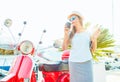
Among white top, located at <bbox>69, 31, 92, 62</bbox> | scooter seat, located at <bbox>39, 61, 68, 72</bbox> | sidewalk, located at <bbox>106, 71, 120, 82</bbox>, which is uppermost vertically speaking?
white top, located at <bbox>69, 31, 92, 62</bbox>

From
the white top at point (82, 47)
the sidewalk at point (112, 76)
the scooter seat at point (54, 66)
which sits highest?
the white top at point (82, 47)

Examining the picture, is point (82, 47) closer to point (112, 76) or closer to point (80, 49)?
point (80, 49)

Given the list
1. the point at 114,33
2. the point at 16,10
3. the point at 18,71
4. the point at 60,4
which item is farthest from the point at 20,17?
the point at 114,33

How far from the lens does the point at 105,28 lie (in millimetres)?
4809

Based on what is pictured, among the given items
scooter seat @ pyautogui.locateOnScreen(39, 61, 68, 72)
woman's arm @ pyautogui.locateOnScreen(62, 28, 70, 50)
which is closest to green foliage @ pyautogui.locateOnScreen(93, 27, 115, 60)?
scooter seat @ pyautogui.locateOnScreen(39, 61, 68, 72)

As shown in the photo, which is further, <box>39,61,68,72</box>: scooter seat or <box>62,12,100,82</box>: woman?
<box>39,61,68,72</box>: scooter seat

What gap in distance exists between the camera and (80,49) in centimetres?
277

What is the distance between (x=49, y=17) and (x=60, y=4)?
15.8 inches

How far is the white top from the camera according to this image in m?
2.74

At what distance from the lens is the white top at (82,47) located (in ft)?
8.98

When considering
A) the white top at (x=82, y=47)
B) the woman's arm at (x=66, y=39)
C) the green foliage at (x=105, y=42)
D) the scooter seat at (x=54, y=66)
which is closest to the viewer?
the white top at (x=82, y=47)

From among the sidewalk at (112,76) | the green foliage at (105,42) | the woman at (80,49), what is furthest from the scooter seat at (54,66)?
the sidewalk at (112,76)

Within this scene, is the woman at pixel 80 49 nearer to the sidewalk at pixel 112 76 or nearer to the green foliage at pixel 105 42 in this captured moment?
the green foliage at pixel 105 42

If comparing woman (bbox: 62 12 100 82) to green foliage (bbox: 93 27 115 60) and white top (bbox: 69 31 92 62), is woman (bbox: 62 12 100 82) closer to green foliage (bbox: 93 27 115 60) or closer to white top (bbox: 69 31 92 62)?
white top (bbox: 69 31 92 62)
